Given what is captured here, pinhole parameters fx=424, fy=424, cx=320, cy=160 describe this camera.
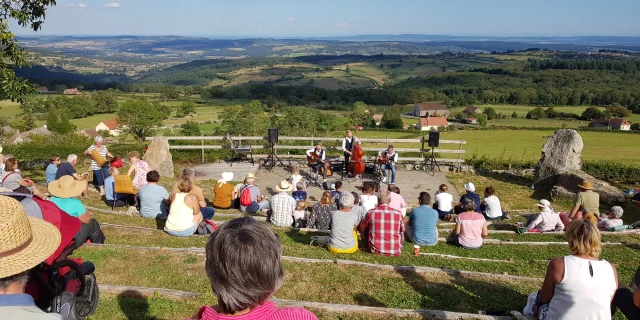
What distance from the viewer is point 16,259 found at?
2.26 m

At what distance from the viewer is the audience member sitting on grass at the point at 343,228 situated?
21.9 feet

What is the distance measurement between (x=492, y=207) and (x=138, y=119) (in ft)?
143

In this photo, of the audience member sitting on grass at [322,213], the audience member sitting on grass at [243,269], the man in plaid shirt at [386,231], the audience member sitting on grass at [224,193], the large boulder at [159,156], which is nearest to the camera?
the audience member sitting on grass at [243,269]

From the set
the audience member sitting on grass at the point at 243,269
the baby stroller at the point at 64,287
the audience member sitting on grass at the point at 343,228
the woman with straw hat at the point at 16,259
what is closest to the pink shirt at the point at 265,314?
the audience member sitting on grass at the point at 243,269

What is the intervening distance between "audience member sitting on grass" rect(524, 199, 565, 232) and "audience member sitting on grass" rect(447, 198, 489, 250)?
7.86 feet

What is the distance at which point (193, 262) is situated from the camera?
19.3 ft

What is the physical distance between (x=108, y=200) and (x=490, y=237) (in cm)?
851

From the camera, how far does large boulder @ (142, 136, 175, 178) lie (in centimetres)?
1460

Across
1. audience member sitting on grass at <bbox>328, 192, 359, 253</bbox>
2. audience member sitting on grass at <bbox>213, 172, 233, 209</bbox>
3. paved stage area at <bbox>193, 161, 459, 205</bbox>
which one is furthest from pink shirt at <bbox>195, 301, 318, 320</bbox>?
paved stage area at <bbox>193, 161, 459, 205</bbox>

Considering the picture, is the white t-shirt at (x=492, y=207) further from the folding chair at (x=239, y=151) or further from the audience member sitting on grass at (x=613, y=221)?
the folding chair at (x=239, y=151)

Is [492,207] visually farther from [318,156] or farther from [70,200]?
[70,200]

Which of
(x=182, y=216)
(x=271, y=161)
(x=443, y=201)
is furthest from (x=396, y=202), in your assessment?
(x=271, y=161)

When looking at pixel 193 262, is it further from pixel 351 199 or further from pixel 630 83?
pixel 630 83

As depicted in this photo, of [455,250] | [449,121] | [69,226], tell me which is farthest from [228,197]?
[449,121]
